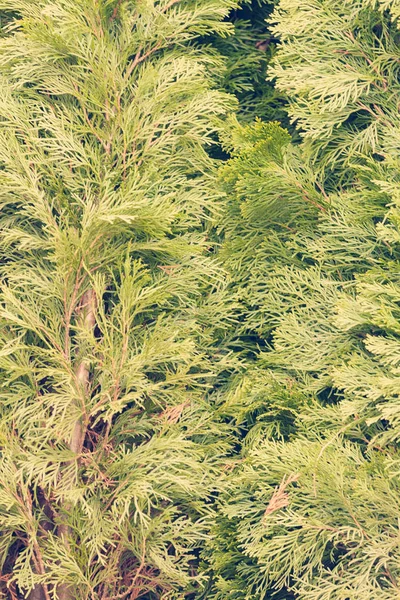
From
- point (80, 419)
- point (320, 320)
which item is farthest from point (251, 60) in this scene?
point (80, 419)

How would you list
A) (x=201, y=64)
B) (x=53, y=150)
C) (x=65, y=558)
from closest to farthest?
(x=65, y=558) → (x=53, y=150) → (x=201, y=64)

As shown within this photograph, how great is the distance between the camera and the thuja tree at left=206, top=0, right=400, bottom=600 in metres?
6.34

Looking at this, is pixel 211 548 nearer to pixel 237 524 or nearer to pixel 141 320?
pixel 237 524

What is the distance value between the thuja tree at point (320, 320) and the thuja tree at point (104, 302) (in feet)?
1.06

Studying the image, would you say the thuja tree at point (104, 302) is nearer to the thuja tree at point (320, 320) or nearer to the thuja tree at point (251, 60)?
the thuja tree at point (320, 320)

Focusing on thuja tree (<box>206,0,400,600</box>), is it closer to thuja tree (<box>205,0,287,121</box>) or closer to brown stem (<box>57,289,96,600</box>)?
thuja tree (<box>205,0,287,121</box>)

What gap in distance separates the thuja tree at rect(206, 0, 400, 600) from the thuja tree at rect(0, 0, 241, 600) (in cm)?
32

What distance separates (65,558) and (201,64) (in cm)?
371

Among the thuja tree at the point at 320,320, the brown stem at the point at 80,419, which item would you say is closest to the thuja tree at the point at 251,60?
the thuja tree at the point at 320,320

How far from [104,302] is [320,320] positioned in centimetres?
157

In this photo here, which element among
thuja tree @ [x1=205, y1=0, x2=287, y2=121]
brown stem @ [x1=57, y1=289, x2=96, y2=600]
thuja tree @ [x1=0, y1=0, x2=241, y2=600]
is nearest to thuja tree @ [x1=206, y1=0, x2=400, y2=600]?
thuja tree @ [x1=0, y1=0, x2=241, y2=600]

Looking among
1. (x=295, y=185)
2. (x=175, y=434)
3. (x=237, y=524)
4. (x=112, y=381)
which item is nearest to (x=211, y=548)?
(x=237, y=524)

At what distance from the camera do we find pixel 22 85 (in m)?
6.86

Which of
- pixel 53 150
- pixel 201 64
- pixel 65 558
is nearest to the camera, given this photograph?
pixel 65 558
